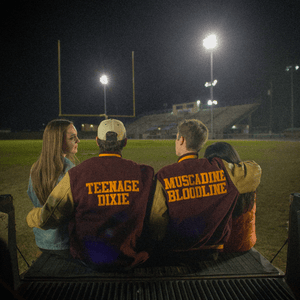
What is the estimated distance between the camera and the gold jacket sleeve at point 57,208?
140 centimetres

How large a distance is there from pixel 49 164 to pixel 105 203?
74 centimetres

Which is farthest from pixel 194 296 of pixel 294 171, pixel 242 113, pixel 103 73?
pixel 242 113

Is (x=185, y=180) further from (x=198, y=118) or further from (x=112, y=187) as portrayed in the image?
(x=198, y=118)

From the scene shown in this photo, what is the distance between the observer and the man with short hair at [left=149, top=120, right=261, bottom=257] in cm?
147

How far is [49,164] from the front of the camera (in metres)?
1.87

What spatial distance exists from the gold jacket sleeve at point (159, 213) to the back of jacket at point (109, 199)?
0.08 m

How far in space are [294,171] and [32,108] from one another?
39193 mm

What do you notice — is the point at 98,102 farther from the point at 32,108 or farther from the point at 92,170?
the point at 92,170

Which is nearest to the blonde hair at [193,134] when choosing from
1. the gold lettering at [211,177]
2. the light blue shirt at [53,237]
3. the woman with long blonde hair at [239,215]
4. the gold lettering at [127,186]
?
the woman with long blonde hair at [239,215]

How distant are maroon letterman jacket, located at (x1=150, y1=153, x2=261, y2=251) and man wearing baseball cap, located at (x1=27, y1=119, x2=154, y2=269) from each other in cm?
13

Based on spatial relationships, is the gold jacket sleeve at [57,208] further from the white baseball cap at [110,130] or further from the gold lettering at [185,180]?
the gold lettering at [185,180]

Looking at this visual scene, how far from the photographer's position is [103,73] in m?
24.2

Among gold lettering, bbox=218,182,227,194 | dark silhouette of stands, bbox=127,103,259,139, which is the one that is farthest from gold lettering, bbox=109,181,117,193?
dark silhouette of stands, bbox=127,103,259,139

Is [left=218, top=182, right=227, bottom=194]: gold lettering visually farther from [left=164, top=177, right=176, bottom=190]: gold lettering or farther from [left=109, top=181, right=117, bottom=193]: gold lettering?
[left=109, top=181, right=117, bottom=193]: gold lettering
